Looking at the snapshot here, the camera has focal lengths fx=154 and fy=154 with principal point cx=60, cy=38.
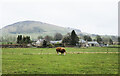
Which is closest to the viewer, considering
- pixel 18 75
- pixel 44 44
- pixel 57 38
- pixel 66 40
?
pixel 18 75

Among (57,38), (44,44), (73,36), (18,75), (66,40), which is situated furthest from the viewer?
(57,38)

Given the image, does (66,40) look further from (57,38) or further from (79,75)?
(79,75)

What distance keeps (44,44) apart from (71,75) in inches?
2999

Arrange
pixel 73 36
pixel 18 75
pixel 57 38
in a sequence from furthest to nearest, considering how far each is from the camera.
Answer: pixel 57 38
pixel 73 36
pixel 18 75

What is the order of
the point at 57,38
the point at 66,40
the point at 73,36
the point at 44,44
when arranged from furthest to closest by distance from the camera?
the point at 57,38 < the point at 66,40 < the point at 73,36 < the point at 44,44

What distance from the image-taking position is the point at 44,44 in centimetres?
8644

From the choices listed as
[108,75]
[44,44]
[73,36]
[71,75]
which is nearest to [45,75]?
[71,75]

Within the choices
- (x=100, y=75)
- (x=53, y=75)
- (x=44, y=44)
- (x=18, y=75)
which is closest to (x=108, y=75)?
(x=100, y=75)

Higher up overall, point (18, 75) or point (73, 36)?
point (73, 36)

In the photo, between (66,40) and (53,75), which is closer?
(53,75)

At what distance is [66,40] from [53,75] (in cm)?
10136

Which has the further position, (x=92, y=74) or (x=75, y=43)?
(x=75, y=43)

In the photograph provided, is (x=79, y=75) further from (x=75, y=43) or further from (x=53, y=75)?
(x=75, y=43)

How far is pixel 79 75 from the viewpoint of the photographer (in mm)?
10898
